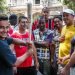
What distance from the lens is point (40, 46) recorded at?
30.4 feet

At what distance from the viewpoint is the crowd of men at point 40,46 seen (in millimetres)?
5172

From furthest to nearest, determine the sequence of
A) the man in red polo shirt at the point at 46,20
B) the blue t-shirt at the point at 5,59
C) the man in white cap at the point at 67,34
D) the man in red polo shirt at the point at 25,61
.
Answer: the man in red polo shirt at the point at 46,20 < the man in red polo shirt at the point at 25,61 < the man in white cap at the point at 67,34 < the blue t-shirt at the point at 5,59

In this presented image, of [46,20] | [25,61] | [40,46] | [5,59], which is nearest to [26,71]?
[25,61]

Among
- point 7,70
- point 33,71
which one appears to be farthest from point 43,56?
point 7,70

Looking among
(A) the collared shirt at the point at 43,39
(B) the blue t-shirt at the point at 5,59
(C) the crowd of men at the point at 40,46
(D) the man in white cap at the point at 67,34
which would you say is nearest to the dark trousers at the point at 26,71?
(C) the crowd of men at the point at 40,46

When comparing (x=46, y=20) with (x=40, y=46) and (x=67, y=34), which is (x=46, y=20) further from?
(x=67, y=34)

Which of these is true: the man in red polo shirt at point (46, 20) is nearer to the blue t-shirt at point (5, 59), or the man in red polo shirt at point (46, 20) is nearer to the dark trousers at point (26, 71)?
the dark trousers at point (26, 71)

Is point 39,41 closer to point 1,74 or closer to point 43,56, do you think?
point 43,56

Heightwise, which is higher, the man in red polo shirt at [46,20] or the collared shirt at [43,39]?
the man in red polo shirt at [46,20]

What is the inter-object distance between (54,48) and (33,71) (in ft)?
3.28

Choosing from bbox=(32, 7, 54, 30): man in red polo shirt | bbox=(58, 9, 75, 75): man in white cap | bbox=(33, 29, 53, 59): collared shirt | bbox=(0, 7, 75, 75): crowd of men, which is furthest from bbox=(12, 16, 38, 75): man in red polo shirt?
bbox=(32, 7, 54, 30): man in red polo shirt

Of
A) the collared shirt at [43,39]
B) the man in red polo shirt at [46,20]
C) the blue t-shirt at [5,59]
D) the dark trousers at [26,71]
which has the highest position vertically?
the blue t-shirt at [5,59]

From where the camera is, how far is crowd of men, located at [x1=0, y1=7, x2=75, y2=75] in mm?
5172

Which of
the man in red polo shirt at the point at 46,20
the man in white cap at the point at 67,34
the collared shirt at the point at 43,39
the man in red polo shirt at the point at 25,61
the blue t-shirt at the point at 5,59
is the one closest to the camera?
the blue t-shirt at the point at 5,59
